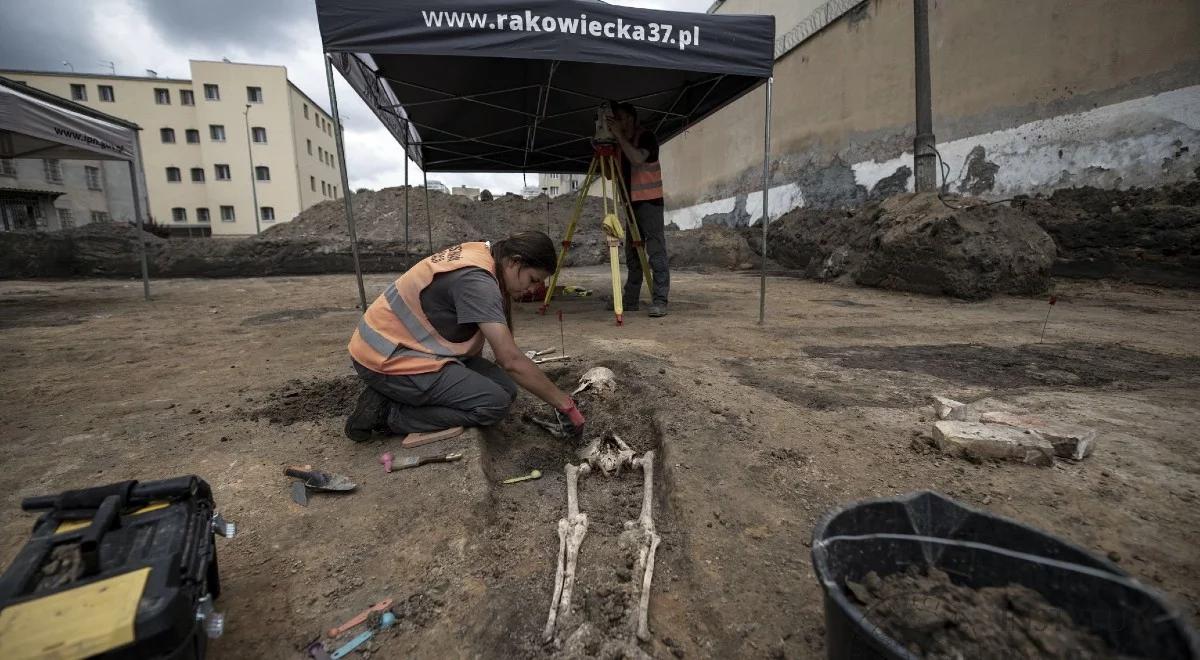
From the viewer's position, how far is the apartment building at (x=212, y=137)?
1299 inches

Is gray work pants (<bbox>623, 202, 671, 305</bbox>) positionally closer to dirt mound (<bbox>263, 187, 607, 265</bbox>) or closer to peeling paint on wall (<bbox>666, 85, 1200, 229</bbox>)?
peeling paint on wall (<bbox>666, 85, 1200, 229</bbox>)

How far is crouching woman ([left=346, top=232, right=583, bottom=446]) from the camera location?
98.8 inches

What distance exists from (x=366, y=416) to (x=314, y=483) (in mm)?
480

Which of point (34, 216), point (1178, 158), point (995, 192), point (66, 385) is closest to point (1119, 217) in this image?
point (1178, 158)

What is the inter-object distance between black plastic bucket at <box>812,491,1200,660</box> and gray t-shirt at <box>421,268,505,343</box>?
158cm

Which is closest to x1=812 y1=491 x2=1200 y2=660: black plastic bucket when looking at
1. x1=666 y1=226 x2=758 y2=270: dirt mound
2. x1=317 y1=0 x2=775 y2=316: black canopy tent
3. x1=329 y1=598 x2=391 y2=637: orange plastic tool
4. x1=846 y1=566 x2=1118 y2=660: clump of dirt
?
x1=846 y1=566 x2=1118 y2=660: clump of dirt

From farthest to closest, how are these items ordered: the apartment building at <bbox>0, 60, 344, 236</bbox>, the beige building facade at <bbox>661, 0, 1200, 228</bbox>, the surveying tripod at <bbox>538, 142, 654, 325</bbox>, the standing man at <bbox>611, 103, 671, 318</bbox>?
the apartment building at <bbox>0, 60, 344, 236</bbox>
the beige building facade at <bbox>661, 0, 1200, 228</bbox>
the standing man at <bbox>611, 103, 671, 318</bbox>
the surveying tripod at <bbox>538, 142, 654, 325</bbox>

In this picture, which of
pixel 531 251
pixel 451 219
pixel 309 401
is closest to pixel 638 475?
pixel 531 251

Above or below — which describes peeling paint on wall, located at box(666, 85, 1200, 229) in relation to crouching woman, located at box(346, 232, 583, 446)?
above

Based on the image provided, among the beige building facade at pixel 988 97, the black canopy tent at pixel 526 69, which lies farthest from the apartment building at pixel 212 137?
the black canopy tent at pixel 526 69

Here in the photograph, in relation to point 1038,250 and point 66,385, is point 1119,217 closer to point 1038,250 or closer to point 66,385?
point 1038,250

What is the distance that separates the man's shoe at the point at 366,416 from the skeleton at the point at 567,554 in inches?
40.6

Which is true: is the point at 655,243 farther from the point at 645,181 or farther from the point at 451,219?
the point at 451,219

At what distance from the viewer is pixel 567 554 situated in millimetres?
1724
